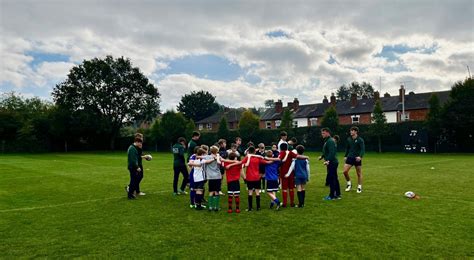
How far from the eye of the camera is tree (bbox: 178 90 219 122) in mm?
89500

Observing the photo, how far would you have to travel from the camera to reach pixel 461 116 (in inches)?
1420

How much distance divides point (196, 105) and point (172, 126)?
116 feet

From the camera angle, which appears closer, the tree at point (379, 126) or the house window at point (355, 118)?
the tree at point (379, 126)

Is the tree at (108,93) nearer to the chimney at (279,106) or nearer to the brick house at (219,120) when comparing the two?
the brick house at (219,120)

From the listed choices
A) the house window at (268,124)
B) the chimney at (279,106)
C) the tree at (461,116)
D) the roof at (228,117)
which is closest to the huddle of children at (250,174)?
the tree at (461,116)

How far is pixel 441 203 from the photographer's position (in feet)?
31.9

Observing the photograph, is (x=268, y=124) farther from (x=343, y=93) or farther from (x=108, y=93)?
(x=343, y=93)

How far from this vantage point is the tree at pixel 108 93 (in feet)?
181

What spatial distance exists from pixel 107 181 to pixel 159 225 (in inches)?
361

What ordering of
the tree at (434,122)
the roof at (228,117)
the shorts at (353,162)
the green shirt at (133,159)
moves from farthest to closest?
the roof at (228,117) → the tree at (434,122) → the shorts at (353,162) → the green shirt at (133,159)

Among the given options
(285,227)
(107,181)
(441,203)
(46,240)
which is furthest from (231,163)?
(107,181)

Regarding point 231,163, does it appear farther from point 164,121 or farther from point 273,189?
point 164,121

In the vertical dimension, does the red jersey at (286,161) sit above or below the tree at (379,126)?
below

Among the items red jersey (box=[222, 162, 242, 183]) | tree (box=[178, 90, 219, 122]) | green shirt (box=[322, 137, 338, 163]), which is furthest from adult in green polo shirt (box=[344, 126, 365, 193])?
tree (box=[178, 90, 219, 122])
